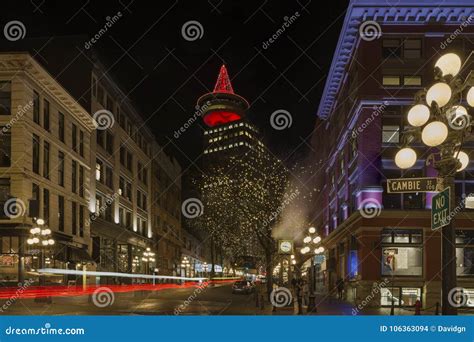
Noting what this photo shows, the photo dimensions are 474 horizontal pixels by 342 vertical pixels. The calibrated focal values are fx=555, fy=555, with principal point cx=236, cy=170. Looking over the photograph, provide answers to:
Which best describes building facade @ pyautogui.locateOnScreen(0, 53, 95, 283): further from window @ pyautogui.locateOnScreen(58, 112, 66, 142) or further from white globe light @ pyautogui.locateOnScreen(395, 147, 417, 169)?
white globe light @ pyautogui.locateOnScreen(395, 147, 417, 169)

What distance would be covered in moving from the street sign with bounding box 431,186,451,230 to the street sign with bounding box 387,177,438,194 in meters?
0.43

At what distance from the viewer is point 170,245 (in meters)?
93.7

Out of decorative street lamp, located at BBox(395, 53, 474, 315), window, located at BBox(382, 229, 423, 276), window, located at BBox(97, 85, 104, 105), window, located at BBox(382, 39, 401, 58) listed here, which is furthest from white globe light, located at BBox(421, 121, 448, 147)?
→ window, located at BBox(97, 85, 104, 105)

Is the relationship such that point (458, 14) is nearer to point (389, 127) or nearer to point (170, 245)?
point (389, 127)

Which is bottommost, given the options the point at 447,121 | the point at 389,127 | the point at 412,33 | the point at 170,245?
the point at 170,245

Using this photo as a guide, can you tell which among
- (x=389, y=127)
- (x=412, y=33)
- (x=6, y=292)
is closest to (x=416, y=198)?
(x=389, y=127)

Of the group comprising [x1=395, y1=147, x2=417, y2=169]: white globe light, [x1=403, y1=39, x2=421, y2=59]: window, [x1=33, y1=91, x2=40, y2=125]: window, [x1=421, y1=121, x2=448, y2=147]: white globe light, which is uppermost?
[x1=403, y1=39, x2=421, y2=59]: window

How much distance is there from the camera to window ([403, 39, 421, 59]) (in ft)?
117

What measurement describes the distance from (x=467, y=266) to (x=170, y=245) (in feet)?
213

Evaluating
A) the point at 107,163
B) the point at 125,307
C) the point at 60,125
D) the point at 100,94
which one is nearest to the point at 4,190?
the point at 60,125

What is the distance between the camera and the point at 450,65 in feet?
24.9
